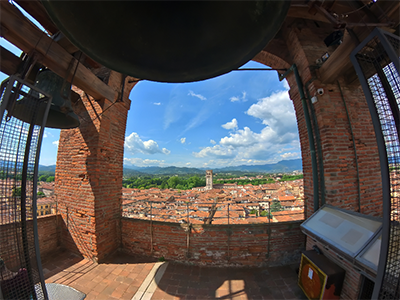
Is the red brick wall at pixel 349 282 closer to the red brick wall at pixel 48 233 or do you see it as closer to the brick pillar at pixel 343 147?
the brick pillar at pixel 343 147

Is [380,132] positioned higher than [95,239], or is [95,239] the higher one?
[380,132]

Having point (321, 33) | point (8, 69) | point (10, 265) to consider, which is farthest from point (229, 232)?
point (321, 33)

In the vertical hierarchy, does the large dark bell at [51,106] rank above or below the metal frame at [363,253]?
above

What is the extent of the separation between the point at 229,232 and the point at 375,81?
3.18m

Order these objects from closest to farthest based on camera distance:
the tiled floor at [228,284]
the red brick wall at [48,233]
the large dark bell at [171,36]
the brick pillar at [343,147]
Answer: the large dark bell at [171,36], the tiled floor at [228,284], the brick pillar at [343,147], the red brick wall at [48,233]

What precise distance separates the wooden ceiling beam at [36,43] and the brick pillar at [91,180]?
118 centimetres

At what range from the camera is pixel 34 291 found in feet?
4.86

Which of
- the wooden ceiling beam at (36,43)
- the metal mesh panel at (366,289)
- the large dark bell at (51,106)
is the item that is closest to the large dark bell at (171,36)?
the large dark bell at (51,106)

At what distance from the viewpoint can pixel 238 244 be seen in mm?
3320

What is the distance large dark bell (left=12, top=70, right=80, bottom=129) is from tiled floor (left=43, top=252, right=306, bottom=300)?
2.81 meters

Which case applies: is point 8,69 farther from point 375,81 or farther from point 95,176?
point 375,81

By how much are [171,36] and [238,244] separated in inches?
146

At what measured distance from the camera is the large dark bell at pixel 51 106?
5.57 feet

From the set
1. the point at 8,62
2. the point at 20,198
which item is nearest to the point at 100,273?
the point at 20,198
